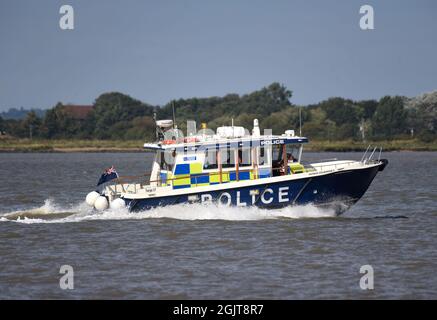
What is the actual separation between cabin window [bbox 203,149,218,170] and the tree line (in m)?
81.4

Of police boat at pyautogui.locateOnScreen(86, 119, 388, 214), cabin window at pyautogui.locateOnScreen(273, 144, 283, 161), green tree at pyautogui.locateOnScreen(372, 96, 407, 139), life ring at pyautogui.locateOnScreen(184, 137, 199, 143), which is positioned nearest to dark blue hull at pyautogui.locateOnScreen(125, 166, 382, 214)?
police boat at pyautogui.locateOnScreen(86, 119, 388, 214)

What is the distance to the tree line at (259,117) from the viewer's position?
409ft

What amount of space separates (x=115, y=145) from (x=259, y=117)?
76.3ft

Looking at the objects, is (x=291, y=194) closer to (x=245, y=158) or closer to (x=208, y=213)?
(x=245, y=158)

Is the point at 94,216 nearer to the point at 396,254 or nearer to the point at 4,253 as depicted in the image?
the point at 4,253

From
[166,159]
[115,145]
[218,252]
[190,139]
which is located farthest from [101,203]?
[115,145]

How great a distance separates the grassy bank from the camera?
108750 millimetres

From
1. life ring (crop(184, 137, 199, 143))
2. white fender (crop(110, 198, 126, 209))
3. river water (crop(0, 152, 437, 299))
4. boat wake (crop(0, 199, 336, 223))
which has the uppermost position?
life ring (crop(184, 137, 199, 143))

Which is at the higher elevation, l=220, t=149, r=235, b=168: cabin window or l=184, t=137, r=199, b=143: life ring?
l=184, t=137, r=199, b=143: life ring

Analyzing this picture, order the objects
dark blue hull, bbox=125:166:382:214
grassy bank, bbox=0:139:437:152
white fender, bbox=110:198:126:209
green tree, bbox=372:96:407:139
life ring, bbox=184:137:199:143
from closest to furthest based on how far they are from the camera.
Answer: dark blue hull, bbox=125:166:382:214, white fender, bbox=110:198:126:209, life ring, bbox=184:137:199:143, grassy bank, bbox=0:139:437:152, green tree, bbox=372:96:407:139

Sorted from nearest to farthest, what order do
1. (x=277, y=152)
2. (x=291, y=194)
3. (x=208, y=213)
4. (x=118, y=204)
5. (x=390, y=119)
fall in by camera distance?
(x=291, y=194)
(x=208, y=213)
(x=118, y=204)
(x=277, y=152)
(x=390, y=119)

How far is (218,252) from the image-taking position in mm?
24078

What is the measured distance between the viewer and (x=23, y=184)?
50.6 metres

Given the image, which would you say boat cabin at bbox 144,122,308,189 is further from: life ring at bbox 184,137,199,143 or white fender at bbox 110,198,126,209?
white fender at bbox 110,198,126,209
